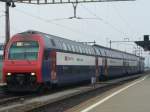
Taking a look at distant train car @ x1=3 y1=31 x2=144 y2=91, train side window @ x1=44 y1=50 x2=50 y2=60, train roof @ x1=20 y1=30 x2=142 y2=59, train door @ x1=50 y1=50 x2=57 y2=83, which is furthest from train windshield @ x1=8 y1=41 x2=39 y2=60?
train door @ x1=50 y1=50 x2=57 y2=83

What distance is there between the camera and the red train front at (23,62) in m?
25.8

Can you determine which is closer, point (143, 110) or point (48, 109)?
point (143, 110)

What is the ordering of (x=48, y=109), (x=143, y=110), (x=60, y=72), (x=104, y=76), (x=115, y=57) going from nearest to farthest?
1. (x=143, y=110)
2. (x=48, y=109)
3. (x=60, y=72)
4. (x=104, y=76)
5. (x=115, y=57)

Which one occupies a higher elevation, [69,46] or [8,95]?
[69,46]

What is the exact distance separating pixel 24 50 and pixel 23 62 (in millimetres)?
830

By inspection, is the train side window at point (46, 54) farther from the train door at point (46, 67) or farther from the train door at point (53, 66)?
the train door at point (53, 66)

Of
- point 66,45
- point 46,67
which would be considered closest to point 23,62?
point 46,67

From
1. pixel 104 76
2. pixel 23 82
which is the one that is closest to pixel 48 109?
pixel 23 82

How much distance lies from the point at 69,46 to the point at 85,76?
19.2 ft

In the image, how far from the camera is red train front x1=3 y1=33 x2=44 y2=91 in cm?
2580

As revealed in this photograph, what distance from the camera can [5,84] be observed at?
26.9m

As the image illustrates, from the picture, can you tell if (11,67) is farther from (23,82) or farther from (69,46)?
(69,46)

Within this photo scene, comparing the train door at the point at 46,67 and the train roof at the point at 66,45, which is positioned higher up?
the train roof at the point at 66,45

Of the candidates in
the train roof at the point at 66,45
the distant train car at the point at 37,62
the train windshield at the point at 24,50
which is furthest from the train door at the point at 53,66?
the train windshield at the point at 24,50
